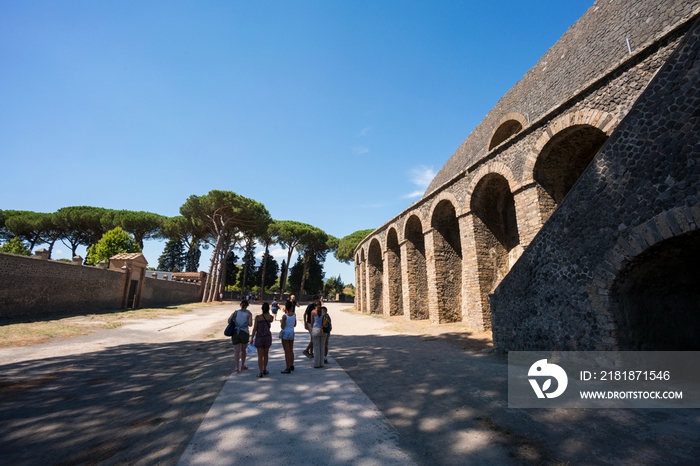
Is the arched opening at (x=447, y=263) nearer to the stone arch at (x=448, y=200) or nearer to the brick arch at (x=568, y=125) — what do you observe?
the stone arch at (x=448, y=200)

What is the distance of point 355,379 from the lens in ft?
18.8

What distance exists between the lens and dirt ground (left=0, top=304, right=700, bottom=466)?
3059 mm

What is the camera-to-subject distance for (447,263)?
15430mm

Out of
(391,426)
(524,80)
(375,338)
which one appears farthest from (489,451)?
(524,80)

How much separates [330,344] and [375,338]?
7.12ft

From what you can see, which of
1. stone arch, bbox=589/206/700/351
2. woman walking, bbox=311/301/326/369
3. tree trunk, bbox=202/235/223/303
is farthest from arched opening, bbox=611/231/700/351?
tree trunk, bbox=202/235/223/303

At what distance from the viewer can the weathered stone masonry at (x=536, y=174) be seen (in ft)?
22.4

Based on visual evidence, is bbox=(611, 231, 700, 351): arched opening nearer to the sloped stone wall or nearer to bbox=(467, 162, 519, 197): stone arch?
the sloped stone wall

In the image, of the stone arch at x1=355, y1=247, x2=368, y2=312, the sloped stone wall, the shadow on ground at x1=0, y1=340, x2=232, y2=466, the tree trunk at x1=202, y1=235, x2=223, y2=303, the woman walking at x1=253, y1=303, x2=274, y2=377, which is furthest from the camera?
the tree trunk at x1=202, y1=235, x2=223, y2=303

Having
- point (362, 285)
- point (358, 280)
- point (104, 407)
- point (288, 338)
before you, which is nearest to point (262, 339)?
point (288, 338)

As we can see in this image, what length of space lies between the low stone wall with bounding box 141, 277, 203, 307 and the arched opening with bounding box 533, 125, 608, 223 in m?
26.6

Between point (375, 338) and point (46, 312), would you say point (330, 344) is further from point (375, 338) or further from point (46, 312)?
point (46, 312)

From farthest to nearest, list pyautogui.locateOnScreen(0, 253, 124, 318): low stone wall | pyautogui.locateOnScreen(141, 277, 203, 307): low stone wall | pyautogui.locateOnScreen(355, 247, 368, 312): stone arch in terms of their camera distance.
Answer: pyautogui.locateOnScreen(355, 247, 368, 312): stone arch, pyautogui.locateOnScreen(141, 277, 203, 307): low stone wall, pyautogui.locateOnScreen(0, 253, 124, 318): low stone wall

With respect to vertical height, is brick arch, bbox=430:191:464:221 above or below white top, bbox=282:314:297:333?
above
